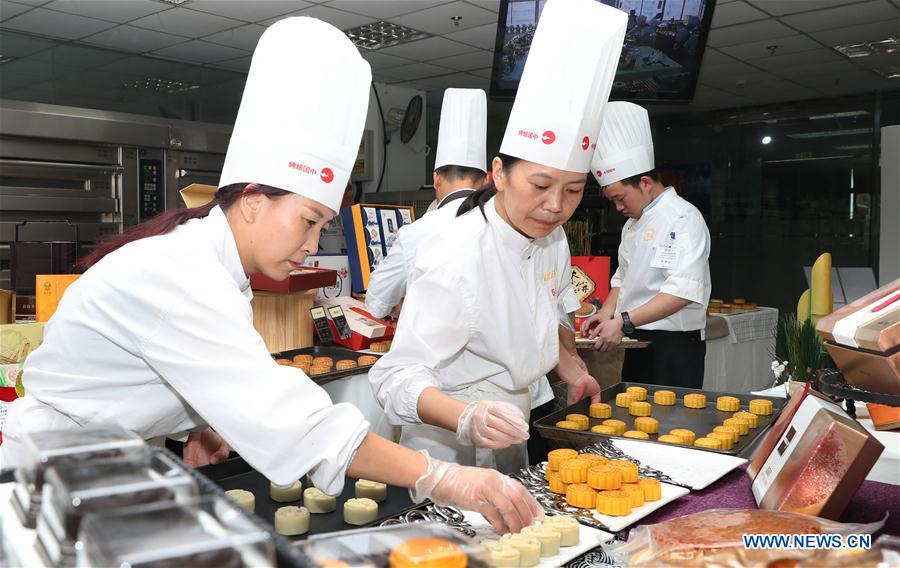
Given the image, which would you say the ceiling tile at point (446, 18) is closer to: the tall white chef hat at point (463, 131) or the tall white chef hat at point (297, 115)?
the tall white chef hat at point (463, 131)

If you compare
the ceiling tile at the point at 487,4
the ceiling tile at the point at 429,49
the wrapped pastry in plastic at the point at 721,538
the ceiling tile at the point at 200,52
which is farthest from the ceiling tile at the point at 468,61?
the wrapped pastry in plastic at the point at 721,538

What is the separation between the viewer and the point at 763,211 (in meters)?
8.42

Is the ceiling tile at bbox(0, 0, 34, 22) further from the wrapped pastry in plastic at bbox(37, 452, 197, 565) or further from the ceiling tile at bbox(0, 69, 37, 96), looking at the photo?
the wrapped pastry in plastic at bbox(37, 452, 197, 565)

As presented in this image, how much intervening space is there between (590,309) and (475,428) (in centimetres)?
281

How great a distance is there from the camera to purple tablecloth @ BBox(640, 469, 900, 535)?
50.2 inches

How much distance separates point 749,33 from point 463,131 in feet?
9.75

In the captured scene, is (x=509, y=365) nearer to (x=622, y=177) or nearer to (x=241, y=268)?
(x=241, y=268)

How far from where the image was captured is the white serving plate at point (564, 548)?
1078 millimetres

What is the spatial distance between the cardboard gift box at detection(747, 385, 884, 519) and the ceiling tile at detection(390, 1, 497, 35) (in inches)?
165

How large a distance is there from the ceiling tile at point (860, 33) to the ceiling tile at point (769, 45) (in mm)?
111

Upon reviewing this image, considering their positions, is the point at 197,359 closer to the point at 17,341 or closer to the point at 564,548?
the point at 564,548

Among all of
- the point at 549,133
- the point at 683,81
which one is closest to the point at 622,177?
the point at 683,81

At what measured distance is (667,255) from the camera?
11.3ft

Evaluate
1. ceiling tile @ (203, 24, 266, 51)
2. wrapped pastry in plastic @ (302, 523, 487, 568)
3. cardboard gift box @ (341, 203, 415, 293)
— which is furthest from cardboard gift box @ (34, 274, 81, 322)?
ceiling tile @ (203, 24, 266, 51)
